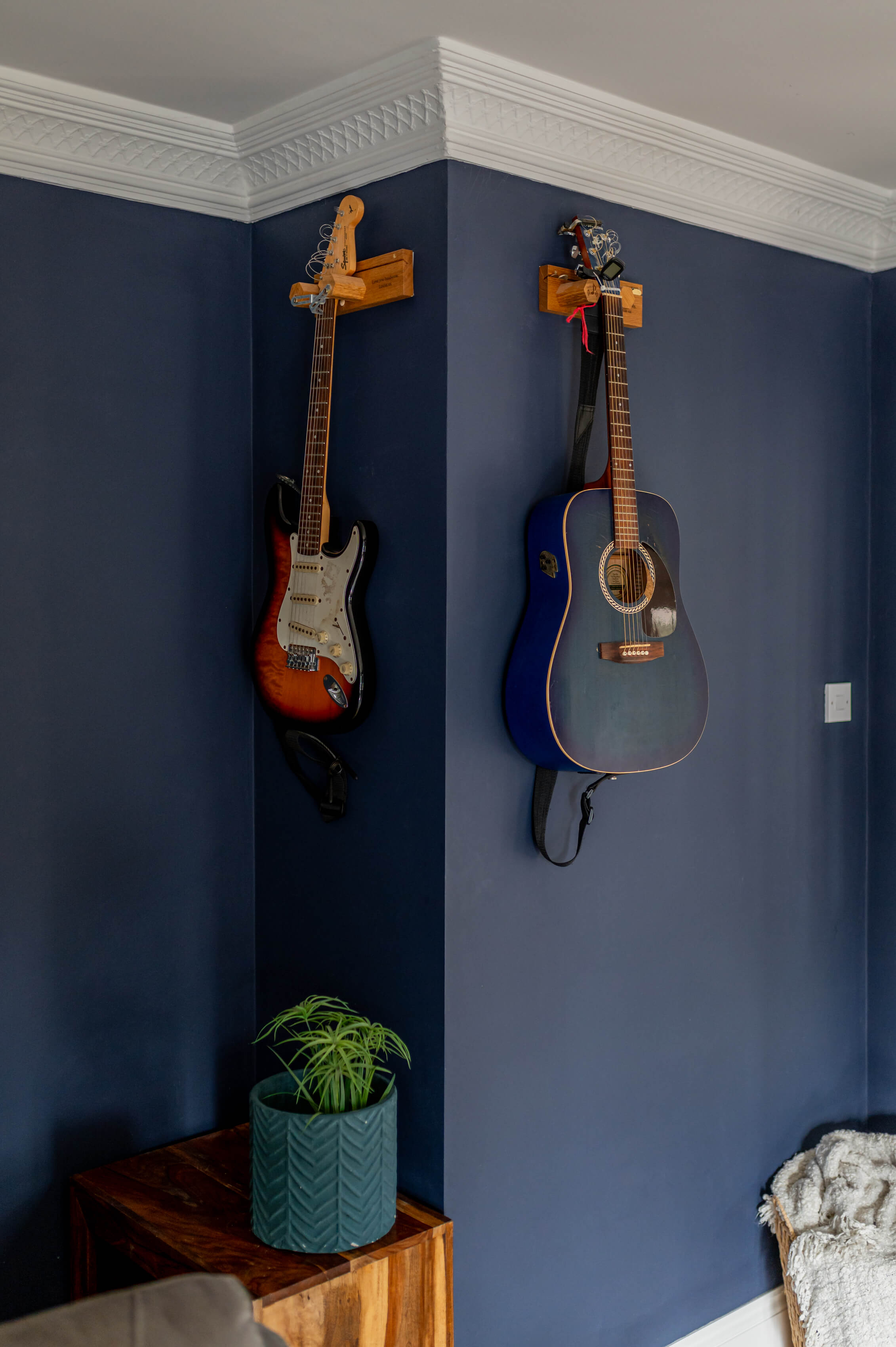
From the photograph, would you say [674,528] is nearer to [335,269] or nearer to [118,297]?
[335,269]

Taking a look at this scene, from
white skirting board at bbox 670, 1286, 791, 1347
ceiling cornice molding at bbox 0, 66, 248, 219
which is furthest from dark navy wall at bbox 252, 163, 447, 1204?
white skirting board at bbox 670, 1286, 791, 1347

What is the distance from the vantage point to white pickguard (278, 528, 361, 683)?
77.5 inches

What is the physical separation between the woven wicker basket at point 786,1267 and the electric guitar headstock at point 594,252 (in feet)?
5.88

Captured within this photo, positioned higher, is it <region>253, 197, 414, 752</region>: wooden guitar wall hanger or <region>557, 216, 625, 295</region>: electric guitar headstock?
<region>557, 216, 625, 295</region>: electric guitar headstock

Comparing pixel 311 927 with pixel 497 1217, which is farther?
pixel 311 927

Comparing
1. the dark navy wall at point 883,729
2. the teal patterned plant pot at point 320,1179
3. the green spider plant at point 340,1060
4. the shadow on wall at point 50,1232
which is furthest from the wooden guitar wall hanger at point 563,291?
the shadow on wall at point 50,1232

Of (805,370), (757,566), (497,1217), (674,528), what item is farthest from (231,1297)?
(805,370)

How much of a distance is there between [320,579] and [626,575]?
0.51m

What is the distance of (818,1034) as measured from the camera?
102 inches

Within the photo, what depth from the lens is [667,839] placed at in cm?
224

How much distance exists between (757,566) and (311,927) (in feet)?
3.71

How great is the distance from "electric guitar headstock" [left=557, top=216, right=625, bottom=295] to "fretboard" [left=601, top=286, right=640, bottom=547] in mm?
14

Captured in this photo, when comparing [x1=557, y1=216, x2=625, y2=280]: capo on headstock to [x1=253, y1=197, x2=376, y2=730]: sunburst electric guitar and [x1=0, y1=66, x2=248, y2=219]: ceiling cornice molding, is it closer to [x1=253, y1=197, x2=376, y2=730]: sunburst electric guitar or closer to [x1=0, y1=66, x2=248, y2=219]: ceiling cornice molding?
[x1=253, y1=197, x2=376, y2=730]: sunburst electric guitar

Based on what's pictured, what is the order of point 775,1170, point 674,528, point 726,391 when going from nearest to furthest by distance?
1. point 674,528
2. point 726,391
3. point 775,1170
